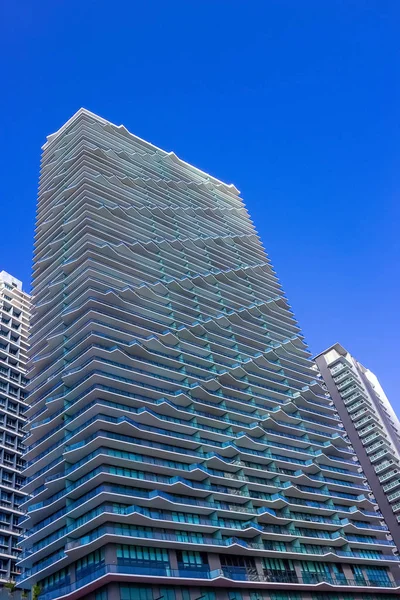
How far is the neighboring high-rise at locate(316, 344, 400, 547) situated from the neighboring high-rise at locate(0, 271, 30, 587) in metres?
63.9

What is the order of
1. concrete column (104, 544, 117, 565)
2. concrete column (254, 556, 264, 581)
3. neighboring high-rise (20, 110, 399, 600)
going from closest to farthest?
concrete column (104, 544, 117, 565) → neighboring high-rise (20, 110, 399, 600) → concrete column (254, 556, 264, 581)

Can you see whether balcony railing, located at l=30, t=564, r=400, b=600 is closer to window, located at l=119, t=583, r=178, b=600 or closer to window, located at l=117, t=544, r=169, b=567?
window, located at l=117, t=544, r=169, b=567

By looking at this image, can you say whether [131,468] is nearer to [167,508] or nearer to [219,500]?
[167,508]

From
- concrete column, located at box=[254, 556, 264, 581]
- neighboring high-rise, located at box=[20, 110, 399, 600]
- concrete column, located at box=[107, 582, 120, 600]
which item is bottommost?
concrete column, located at box=[107, 582, 120, 600]

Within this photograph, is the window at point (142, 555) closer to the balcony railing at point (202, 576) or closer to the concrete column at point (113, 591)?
the balcony railing at point (202, 576)

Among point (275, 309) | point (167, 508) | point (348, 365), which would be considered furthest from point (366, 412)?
point (167, 508)

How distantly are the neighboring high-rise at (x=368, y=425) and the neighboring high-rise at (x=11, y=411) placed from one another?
63900 millimetres

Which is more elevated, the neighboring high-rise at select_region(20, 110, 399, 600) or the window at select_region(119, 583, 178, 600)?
the neighboring high-rise at select_region(20, 110, 399, 600)

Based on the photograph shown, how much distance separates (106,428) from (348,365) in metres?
84.4

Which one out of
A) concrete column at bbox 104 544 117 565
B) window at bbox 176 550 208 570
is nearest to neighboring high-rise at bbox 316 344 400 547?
window at bbox 176 550 208 570

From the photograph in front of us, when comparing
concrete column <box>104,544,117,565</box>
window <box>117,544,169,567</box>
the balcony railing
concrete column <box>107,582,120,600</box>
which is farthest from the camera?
window <box>117,544,169,567</box>

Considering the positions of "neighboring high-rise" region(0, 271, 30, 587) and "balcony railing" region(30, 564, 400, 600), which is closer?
"balcony railing" region(30, 564, 400, 600)

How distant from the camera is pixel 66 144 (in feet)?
307

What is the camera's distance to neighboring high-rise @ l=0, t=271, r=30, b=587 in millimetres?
78250
